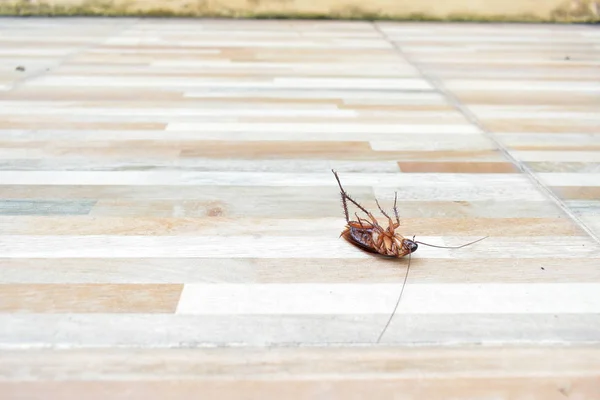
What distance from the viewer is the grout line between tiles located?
1.64 meters

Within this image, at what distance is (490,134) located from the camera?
235cm

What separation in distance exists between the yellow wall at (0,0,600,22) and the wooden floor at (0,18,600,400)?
7.86ft

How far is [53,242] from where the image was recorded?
1440 millimetres

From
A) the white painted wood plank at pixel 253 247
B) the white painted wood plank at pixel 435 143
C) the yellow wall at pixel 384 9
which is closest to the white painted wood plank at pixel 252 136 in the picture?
the white painted wood plank at pixel 435 143

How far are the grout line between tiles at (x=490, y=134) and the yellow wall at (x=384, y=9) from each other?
1553mm

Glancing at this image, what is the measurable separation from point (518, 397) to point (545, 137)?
1.59m

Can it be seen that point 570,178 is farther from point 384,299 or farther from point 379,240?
point 384,299

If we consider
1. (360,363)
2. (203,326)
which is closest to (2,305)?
(203,326)

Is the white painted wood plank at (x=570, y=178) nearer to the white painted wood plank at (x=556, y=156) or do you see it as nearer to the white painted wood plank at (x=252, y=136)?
the white painted wood plank at (x=556, y=156)

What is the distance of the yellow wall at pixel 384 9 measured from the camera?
5.43 m

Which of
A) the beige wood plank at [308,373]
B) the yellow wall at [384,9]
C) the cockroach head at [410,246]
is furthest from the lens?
the yellow wall at [384,9]

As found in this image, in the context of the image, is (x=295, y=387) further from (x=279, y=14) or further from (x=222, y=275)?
(x=279, y=14)

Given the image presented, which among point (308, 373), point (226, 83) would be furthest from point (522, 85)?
point (308, 373)

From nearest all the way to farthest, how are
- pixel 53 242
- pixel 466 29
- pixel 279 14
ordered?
pixel 53 242 < pixel 466 29 < pixel 279 14
